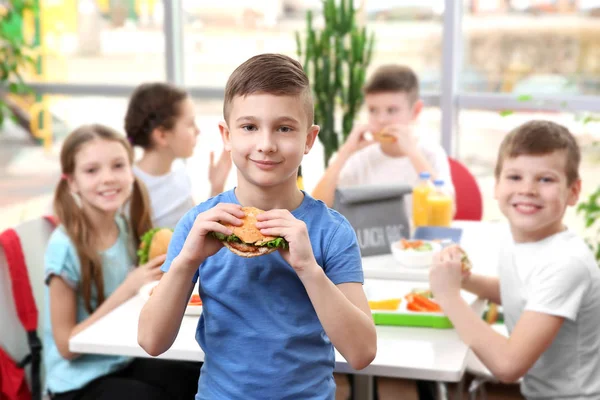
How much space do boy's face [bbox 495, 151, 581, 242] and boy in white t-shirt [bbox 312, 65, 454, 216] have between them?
0.88 m

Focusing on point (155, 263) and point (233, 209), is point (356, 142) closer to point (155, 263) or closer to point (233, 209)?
point (155, 263)

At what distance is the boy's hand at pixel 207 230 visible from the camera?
120 centimetres

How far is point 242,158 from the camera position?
48.8 inches

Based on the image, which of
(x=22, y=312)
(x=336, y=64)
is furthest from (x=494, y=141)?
(x=22, y=312)

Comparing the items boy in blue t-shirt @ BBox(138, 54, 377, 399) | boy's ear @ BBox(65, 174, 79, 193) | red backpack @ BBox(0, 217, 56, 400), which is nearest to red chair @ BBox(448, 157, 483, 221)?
boy's ear @ BBox(65, 174, 79, 193)

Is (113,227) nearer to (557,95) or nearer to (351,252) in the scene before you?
(351,252)

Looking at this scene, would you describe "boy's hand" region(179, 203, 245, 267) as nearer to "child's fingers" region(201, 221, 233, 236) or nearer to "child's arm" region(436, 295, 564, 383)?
"child's fingers" region(201, 221, 233, 236)

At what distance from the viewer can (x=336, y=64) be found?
366 cm

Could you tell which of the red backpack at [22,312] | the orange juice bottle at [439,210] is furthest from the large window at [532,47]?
the red backpack at [22,312]

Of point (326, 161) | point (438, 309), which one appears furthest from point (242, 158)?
point (326, 161)

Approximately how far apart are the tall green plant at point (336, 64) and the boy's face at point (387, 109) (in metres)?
0.71

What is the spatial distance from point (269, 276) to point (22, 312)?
44.2 inches

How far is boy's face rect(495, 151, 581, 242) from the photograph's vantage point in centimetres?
184

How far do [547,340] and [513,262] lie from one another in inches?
9.9
